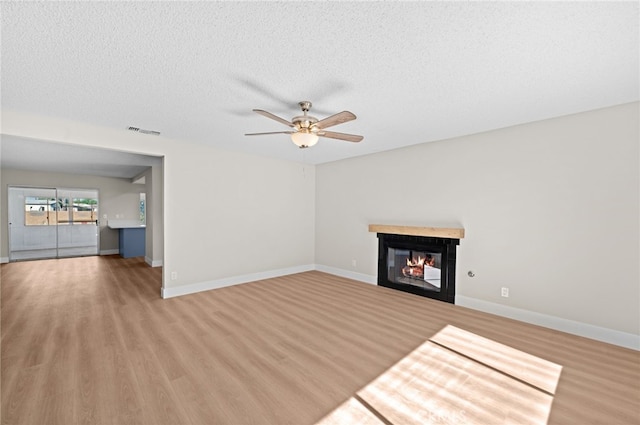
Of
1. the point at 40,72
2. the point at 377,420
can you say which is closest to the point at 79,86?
the point at 40,72

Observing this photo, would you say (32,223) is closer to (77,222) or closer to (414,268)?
(77,222)

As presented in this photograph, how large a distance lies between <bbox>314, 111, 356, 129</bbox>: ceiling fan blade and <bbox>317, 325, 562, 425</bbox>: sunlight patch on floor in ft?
7.17

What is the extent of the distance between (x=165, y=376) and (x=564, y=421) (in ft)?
9.14

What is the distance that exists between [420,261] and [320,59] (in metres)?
3.47

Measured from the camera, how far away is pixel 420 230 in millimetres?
4148

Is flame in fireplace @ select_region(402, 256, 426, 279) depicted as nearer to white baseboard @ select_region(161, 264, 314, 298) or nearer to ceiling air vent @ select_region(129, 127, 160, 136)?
white baseboard @ select_region(161, 264, 314, 298)

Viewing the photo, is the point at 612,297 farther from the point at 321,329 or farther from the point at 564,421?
the point at 321,329

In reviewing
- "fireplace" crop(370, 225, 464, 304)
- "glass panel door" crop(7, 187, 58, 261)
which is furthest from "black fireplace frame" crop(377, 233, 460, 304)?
"glass panel door" crop(7, 187, 58, 261)

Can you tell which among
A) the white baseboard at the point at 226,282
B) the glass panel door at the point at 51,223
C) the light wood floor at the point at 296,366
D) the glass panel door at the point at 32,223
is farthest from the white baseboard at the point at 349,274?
Answer: the glass panel door at the point at 32,223

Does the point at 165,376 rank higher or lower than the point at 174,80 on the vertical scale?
lower

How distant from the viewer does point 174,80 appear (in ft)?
7.38

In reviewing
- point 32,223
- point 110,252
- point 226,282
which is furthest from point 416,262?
point 32,223

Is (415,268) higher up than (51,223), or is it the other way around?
(51,223)

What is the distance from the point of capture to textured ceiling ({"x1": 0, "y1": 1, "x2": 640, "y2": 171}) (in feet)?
4.90
